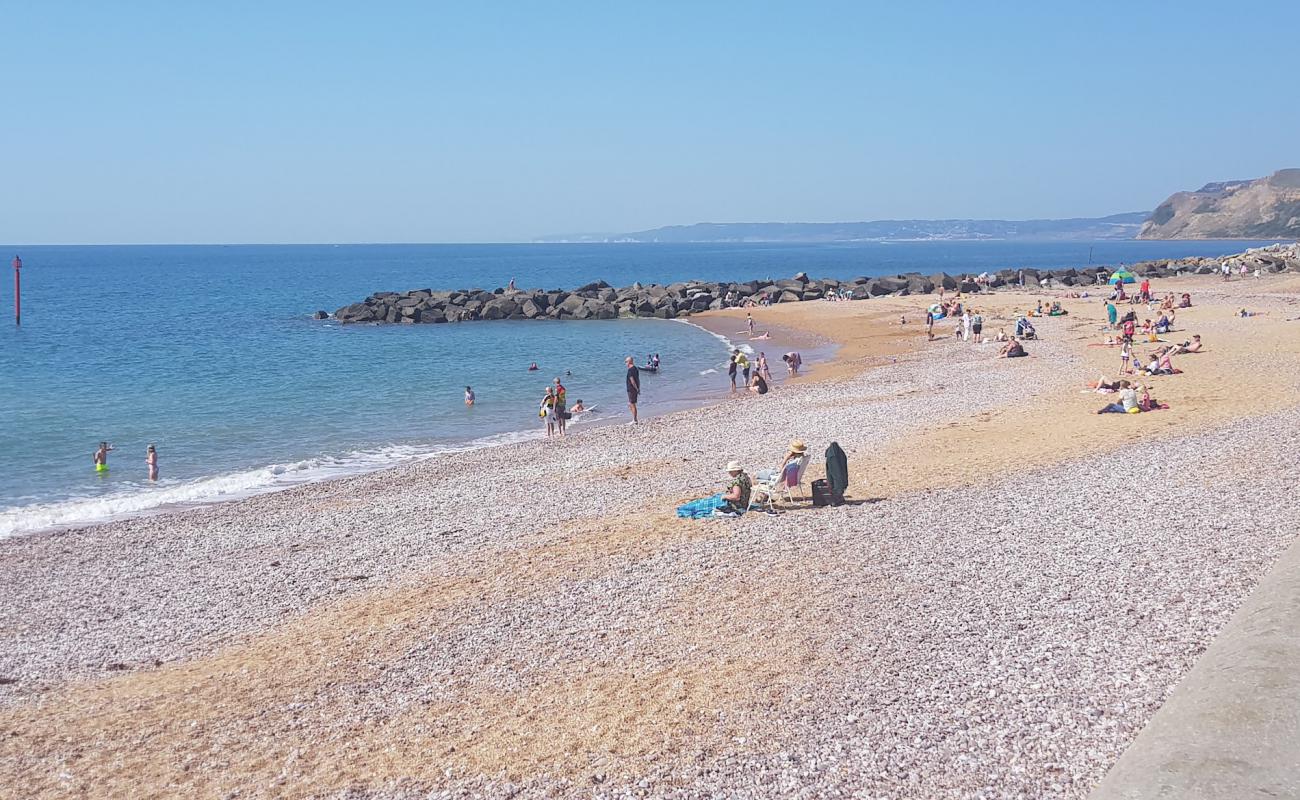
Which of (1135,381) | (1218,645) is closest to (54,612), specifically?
(1218,645)

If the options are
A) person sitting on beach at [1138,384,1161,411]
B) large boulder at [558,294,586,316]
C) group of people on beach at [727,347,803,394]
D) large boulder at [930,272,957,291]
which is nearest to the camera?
person sitting on beach at [1138,384,1161,411]

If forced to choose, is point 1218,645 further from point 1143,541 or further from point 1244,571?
point 1143,541

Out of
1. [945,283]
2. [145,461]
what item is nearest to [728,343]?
[945,283]

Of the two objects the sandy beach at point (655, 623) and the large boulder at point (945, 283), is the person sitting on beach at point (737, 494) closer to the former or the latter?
the sandy beach at point (655, 623)

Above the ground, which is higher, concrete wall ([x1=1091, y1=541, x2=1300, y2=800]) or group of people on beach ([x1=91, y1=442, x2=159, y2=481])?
concrete wall ([x1=1091, y1=541, x2=1300, y2=800])

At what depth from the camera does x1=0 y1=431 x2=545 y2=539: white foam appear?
61.6 feet

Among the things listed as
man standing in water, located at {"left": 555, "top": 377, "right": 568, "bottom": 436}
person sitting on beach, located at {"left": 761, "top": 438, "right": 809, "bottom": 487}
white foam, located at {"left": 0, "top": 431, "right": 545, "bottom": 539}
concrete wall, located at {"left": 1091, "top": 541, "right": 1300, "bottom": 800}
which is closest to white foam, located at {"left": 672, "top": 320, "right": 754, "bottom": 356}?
man standing in water, located at {"left": 555, "top": 377, "right": 568, "bottom": 436}

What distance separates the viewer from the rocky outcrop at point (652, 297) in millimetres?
63656

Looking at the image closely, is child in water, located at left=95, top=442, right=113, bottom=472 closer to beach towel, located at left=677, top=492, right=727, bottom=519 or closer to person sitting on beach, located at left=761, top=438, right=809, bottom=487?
beach towel, located at left=677, top=492, right=727, bottom=519

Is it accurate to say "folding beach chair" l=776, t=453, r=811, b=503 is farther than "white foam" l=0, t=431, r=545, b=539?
No

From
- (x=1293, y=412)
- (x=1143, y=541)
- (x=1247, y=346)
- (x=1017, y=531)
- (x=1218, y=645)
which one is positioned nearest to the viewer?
(x=1218, y=645)

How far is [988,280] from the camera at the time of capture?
6656cm

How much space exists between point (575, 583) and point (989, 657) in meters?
4.83

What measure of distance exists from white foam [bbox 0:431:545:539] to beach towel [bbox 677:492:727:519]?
30.7ft
